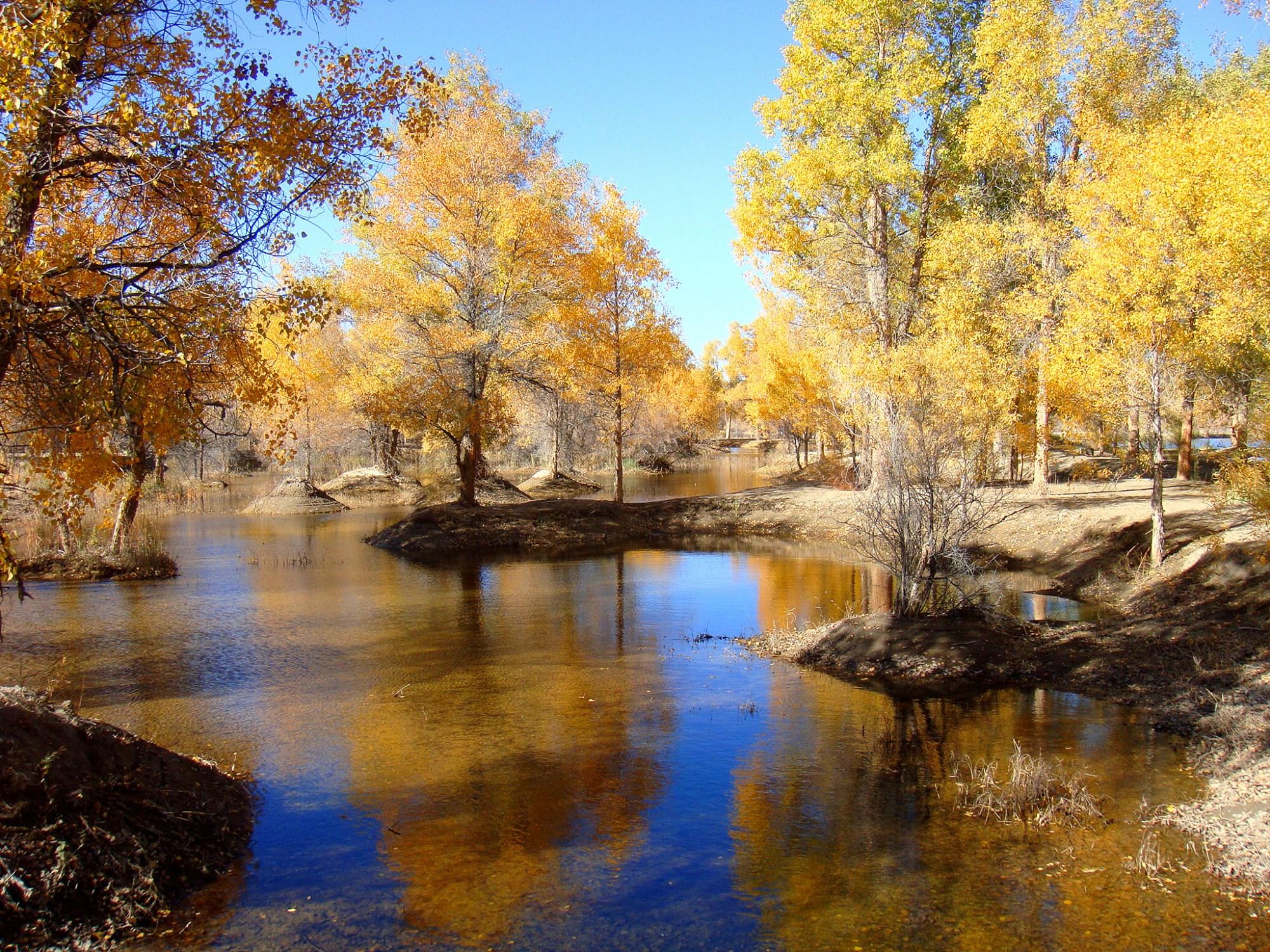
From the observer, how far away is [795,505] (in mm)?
28203

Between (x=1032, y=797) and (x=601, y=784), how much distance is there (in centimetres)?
374

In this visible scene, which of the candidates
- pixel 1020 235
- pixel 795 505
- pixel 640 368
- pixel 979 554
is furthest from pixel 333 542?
pixel 1020 235

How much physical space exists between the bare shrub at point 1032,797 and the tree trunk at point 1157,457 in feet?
26.0

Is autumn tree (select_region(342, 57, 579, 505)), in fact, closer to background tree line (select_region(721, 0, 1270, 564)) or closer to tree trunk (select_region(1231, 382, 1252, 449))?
background tree line (select_region(721, 0, 1270, 564))

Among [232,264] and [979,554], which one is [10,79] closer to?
[232,264]

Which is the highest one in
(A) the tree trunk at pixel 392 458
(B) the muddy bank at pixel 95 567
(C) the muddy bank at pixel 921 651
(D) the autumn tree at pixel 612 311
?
(D) the autumn tree at pixel 612 311

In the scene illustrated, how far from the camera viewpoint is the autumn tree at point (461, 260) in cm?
2416

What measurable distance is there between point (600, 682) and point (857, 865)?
5522 millimetres

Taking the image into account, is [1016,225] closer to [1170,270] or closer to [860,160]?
[860,160]

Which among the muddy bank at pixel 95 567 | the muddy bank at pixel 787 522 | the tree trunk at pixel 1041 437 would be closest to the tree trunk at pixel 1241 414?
the muddy bank at pixel 787 522

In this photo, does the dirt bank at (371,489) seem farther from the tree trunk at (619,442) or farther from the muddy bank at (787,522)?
the tree trunk at (619,442)

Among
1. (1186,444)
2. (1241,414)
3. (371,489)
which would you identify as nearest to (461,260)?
(371,489)

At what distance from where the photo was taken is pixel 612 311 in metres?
27.6

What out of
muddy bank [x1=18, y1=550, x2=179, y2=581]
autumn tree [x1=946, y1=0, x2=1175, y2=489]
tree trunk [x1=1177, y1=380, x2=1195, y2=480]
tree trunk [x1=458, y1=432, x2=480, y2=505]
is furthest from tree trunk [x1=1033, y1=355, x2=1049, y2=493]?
muddy bank [x1=18, y1=550, x2=179, y2=581]
